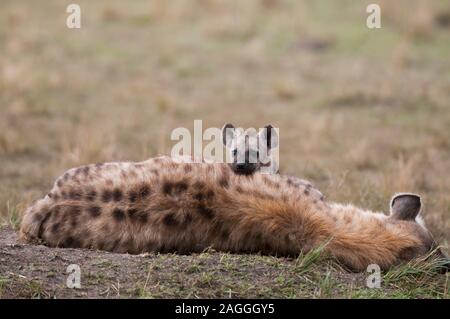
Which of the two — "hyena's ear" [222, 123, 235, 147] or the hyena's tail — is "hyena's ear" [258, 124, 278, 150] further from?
the hyena's tail

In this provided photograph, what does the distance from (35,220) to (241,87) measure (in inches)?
274

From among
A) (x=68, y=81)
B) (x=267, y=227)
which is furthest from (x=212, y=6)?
(x=267, y=227)

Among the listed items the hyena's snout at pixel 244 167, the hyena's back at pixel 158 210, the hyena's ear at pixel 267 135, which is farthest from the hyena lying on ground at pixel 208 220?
the hyena's ear at pixel 267 135

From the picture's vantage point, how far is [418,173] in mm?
8258

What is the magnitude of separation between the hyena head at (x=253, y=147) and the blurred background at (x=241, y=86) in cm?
53

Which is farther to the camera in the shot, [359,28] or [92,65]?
[359,28]

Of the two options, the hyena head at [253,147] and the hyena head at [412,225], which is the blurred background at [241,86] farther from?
the hyena head at [412,225]

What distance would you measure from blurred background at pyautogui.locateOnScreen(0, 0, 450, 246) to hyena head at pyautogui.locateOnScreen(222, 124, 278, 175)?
0.53m

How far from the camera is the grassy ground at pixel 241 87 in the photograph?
855 cm

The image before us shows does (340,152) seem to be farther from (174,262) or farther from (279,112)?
(174,262)

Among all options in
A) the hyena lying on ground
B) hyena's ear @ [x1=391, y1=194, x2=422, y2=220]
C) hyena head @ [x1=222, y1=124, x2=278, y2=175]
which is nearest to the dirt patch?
the hyena lying on ground

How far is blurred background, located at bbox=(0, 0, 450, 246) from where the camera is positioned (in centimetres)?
867

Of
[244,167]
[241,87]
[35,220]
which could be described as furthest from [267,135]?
[241,87]
